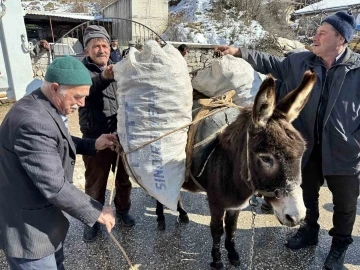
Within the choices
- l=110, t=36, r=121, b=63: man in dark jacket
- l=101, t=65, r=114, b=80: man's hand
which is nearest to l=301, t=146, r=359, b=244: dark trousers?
l=101, t=65, r=114, b=80: man's hand

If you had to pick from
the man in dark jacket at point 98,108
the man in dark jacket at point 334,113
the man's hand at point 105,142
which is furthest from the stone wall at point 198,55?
the man's hand at point 105,142

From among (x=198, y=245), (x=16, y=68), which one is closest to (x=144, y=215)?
(x=198, y=245)

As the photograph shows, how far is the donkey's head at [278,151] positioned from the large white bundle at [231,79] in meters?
0.78

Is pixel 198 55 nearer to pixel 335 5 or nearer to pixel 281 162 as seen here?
pixel 335 5

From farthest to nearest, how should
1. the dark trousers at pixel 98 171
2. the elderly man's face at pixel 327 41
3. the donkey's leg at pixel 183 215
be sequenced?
the donkey's leg at pixel 183 215, the dark trousers at pixel 98 171, the elderly man's face at pixel 327 41

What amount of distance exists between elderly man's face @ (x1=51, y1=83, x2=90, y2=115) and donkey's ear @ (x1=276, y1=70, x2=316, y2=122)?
124cm

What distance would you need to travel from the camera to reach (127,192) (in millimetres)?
3139

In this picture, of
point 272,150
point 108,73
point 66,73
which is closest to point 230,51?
point 108,73

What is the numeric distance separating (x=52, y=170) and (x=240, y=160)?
4.06ft

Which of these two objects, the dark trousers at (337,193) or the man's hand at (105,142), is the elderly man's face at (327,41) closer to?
the dark trousers at (337,193)

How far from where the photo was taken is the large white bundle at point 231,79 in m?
2.51

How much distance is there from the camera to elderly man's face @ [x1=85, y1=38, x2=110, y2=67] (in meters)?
2.59

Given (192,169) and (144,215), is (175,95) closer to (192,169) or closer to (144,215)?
(192,169)

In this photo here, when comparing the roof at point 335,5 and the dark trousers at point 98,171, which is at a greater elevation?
the roof at point 335,5
